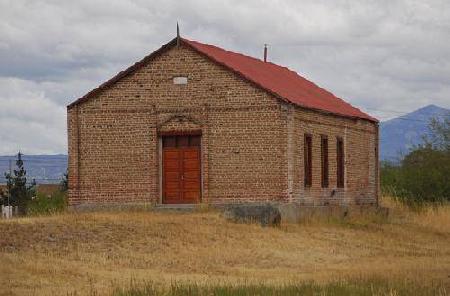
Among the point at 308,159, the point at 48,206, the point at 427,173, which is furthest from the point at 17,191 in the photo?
the point at 308,159

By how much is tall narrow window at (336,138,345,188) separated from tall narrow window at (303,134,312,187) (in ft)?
10.9

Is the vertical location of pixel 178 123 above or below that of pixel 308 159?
above

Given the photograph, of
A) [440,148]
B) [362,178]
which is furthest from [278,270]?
[440,148]

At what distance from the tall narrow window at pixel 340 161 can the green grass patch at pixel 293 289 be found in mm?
21597

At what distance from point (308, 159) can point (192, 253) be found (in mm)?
11727

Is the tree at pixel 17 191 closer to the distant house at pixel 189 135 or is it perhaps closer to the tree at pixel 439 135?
the tree at pixel 439 135

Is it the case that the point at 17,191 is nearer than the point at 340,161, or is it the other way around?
the point at 340,161

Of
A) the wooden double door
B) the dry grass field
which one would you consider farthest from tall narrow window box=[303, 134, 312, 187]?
the wooden double door

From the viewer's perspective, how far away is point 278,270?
24781mm

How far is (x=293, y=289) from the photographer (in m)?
18.4

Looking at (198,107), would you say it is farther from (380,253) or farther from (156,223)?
(380,253)

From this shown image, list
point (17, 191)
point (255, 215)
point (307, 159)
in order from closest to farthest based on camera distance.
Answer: point (255, 215) → point (307, 159) → point (17, 191)

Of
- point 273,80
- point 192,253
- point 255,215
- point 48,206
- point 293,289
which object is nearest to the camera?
point 293,289

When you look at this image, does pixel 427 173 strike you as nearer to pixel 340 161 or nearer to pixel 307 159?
pixel 340 161
